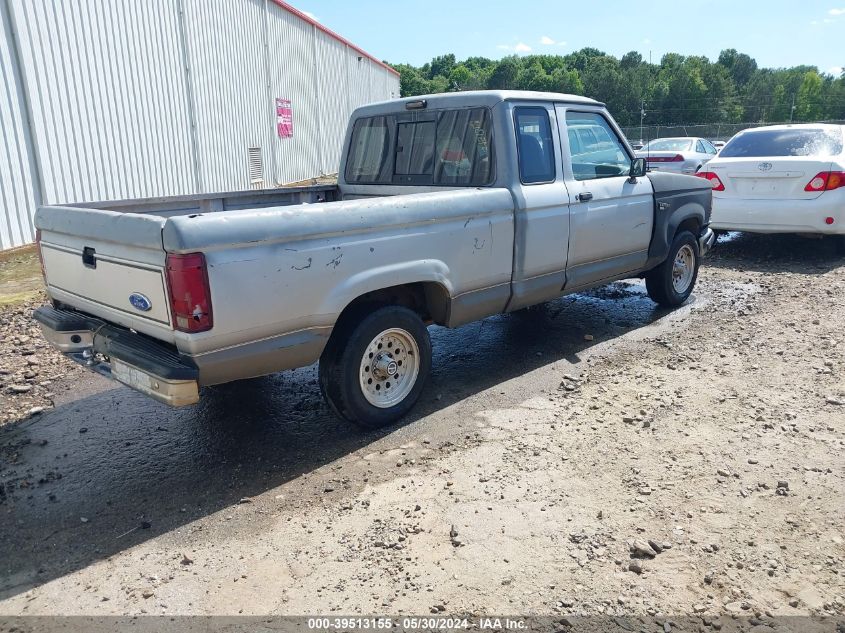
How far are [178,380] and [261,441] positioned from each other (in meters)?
1.10

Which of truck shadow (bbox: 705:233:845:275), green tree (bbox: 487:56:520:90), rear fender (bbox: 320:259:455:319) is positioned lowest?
truck shadow (bbox: 705:233:845:275)

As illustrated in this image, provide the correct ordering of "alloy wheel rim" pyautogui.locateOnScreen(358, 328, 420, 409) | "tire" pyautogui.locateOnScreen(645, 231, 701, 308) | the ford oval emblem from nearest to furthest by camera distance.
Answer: the ford oval emblem → "alloy wheel rim" pyautogui.locateOnScreen(358, 328, 420, 409) → "tire" pyautogui.locateOnScreen(645, 231, 701, 308)

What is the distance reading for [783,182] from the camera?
8.71 metres

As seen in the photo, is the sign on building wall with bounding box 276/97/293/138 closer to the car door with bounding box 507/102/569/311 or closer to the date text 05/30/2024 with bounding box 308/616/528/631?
the car door with bounding box 507/102/569/311

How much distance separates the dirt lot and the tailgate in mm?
968

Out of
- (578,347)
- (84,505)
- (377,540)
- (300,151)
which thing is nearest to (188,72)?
(300,151)

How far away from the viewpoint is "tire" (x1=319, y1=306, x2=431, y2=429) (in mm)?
4082

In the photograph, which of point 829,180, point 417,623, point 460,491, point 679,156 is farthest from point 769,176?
point 679,156

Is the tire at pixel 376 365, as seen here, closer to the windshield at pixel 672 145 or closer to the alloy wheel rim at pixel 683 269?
the alloy wheel rim at pixel 683 269

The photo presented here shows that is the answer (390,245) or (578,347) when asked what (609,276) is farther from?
(390,245)

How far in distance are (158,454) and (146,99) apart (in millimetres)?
9340

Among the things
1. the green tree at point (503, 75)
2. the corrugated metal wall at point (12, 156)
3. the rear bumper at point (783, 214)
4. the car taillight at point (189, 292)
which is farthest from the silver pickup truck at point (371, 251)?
the green tree at point (503, 75)

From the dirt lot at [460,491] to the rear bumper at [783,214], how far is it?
10.7ft

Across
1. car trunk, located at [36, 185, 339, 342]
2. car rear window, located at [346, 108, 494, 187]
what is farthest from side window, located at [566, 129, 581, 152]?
car trunk, located at [36, 185, 339, 342]
